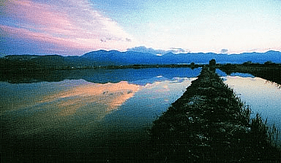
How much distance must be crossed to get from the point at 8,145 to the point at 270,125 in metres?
22.5

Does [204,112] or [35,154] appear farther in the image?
[204,112]

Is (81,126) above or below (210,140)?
below

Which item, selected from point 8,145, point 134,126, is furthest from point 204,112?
point 8,145

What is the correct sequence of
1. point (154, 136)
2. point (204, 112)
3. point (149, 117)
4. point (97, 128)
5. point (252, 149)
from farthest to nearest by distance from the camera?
point (149, 117)
point (204, 112)
point (97, 128)
point (154, 136)
point (252, 149)

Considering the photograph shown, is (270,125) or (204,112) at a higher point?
(204,112)

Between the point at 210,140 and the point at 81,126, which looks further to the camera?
the point at 81,126

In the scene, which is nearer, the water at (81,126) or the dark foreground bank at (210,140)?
the dark foreground bank at (210,140)

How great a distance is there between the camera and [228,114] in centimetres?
1600

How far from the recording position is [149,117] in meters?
18.1

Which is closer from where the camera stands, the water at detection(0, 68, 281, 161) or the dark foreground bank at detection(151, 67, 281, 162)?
the dark foreground bank at detection(151, 67, 281, 162)

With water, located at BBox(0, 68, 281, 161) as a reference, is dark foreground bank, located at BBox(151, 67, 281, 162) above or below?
above

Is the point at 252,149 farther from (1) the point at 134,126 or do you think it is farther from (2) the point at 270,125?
(1) the point at 134,126

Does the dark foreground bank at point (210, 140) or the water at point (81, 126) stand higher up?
the dark foreground bank at point (210, 140)

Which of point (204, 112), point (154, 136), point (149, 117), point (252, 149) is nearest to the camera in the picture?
point (252, 149)
